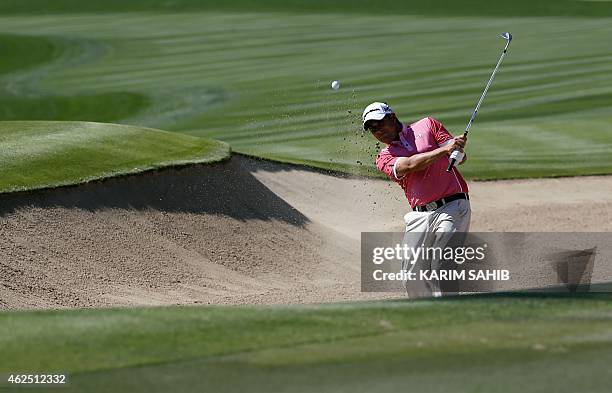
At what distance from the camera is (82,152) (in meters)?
15.1

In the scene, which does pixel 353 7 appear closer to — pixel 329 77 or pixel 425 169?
pixel 329 77

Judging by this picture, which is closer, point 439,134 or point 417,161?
point 417,161

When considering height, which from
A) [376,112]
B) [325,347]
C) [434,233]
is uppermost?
[376,112]

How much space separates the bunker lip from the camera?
1253cm

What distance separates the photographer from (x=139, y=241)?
1387cm

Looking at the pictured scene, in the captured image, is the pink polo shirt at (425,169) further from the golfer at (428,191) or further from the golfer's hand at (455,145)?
the golfer's hand at (455,145)

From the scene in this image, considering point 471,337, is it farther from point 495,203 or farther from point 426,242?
point 495,203

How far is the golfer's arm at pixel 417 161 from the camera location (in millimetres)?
9156

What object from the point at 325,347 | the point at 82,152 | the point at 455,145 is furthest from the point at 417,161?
the point at 82,152

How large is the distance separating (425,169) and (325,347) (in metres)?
3.11

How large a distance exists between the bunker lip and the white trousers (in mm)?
2818

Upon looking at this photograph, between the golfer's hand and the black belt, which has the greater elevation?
the golfer's hand

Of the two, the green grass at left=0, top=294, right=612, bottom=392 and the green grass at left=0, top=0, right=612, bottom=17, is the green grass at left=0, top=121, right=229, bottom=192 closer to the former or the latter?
the green grass at left=0, top=294, right=612, bottom=392

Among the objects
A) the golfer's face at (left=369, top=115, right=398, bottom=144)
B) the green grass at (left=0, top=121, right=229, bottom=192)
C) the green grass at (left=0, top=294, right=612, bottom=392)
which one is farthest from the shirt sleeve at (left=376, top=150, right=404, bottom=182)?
the green grass at (left=0, top=121, right=229, bottom=192)
